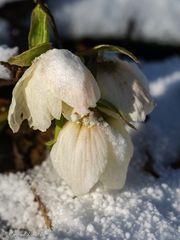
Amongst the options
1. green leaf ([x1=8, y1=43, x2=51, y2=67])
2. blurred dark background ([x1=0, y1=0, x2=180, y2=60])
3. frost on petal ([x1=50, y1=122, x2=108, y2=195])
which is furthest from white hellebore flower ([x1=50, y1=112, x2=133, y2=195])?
blurred dark background ([x1=0, y1=0, x2=180, y2=60])

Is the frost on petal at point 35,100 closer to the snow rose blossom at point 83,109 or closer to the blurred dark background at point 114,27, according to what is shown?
the snow rose blossom at point 83,109

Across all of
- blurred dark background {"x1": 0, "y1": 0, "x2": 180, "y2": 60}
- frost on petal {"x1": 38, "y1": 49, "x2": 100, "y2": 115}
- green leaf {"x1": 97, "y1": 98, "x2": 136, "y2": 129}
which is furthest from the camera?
blurred dark background {"x1": 0, "y1": 0, "x2": 180, "y2": 60}

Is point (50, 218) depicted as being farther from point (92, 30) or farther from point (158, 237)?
point (92, 30)

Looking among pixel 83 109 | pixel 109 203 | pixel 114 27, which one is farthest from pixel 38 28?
pixel 114 27

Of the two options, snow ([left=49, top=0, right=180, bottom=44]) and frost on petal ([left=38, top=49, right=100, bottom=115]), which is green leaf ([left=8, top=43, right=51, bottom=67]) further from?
snow ([left=49, top=0, right=180, bottom=44])

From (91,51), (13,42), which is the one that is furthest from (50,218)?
(13,42)

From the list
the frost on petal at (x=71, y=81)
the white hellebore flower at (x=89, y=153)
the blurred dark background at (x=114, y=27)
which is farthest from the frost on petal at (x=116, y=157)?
the blurred dark background at (x=114, y=27)

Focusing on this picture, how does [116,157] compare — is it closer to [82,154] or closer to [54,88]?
[82,154]
